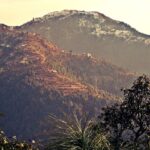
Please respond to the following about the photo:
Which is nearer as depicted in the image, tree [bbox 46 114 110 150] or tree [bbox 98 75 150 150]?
tree [bbox 46 114 110 150]

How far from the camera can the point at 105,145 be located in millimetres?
20359

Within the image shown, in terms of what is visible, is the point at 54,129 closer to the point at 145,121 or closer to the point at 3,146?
the point at 3,146

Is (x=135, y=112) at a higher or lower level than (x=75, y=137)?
lower

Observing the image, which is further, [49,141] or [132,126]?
[132,126]

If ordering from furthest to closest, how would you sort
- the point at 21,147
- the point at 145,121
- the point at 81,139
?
the point at 145,121
the point at 21,147
the point at 81,139

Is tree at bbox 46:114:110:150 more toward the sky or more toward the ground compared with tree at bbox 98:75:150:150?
more toward the sky

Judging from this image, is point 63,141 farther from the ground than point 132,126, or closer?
farther from the ground

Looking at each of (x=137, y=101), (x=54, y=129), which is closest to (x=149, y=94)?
(x=137, y=101)

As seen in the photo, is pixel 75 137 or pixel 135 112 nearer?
pixel 75 137

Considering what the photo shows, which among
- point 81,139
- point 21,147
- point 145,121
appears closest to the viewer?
point 81,139

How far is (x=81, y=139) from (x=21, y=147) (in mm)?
2694

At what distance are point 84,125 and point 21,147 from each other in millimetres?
2650

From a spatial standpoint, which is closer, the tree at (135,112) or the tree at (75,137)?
the tree at (75,137)

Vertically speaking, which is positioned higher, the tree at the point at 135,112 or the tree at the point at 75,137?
the tree at the point at 75,137
